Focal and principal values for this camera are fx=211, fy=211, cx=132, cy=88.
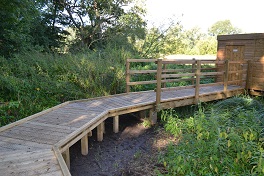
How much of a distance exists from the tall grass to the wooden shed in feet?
14.3

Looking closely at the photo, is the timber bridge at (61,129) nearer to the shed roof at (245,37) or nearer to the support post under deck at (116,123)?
the support post under deck at (116,123)

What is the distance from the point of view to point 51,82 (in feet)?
20.3

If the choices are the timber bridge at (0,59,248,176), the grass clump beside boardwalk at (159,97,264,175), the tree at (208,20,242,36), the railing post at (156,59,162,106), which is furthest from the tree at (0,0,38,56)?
the tree at (208,20,242,36)

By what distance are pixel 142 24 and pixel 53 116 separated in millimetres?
11934

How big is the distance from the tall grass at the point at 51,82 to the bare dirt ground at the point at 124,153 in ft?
4.79

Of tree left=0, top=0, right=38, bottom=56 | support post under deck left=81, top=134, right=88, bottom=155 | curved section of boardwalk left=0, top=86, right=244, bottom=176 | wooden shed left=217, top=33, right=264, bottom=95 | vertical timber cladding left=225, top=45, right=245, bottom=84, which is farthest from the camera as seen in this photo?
vertical timber cladding left=225, top=45, right=245, bottom=84

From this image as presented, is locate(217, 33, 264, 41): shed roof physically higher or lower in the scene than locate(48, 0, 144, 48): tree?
lower

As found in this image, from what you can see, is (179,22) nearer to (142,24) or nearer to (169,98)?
(142,24)

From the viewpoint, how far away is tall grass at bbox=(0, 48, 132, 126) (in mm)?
5348

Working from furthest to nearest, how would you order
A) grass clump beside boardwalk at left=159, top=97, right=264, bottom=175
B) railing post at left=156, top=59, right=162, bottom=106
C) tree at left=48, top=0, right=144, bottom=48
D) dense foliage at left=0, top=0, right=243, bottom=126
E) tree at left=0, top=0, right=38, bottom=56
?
1. tree at left=48, top=0, right=144, bottom=48
2. tree at left=0, top=0, right=38, bottom=56
3. dense foliage at left=0, top=0, right=243, bottom=126
4. railing post at left=156, top=59, right=162, bottom=106
5. grass clump beside boardwalk at left=159, top=97, right=264, bottom=175

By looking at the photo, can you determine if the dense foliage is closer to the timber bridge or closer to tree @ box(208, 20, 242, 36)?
the timber bridge

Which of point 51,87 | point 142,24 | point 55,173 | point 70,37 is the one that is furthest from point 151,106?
point 70,37

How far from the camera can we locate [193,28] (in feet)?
201

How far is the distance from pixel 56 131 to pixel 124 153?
146 centimetres
